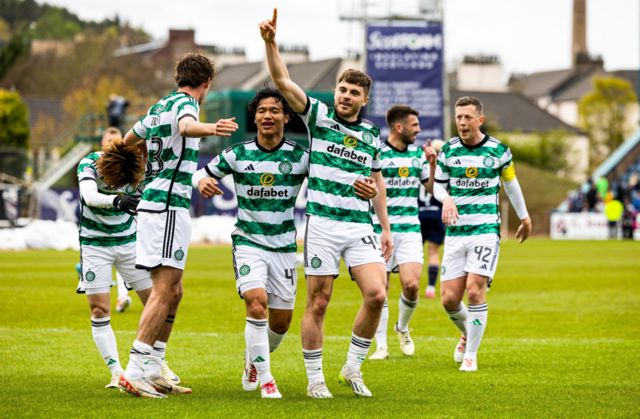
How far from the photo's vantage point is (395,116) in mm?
13102

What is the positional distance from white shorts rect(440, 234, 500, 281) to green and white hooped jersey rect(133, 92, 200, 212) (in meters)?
3.40

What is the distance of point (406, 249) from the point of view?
12.9 metres

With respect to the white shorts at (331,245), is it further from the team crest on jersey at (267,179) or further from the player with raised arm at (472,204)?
the player with raised arm at (472,204)

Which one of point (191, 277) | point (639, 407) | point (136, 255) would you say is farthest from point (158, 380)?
point (191, 277)

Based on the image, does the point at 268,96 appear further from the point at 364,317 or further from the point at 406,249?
the point at 406,249

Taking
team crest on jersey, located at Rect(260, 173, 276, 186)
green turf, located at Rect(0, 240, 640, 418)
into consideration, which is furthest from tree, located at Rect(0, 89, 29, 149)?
team crest on jersey, located at Rect(260, 173, 276, 186)

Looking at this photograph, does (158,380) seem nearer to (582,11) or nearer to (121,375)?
(121,375)

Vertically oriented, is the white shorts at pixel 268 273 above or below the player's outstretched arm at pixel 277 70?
below

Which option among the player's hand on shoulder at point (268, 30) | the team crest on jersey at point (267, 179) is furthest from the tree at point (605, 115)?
the player's hand on shoulder at point (268, 30)

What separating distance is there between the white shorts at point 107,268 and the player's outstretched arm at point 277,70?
6.69 ft

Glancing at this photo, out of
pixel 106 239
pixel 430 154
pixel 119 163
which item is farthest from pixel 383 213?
pixel 430 154

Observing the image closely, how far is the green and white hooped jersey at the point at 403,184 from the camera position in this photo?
515 inches

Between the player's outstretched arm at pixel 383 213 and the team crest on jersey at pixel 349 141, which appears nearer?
the team crest on jersey at pixel 349 141

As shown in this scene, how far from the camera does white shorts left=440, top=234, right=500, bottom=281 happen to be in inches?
452
